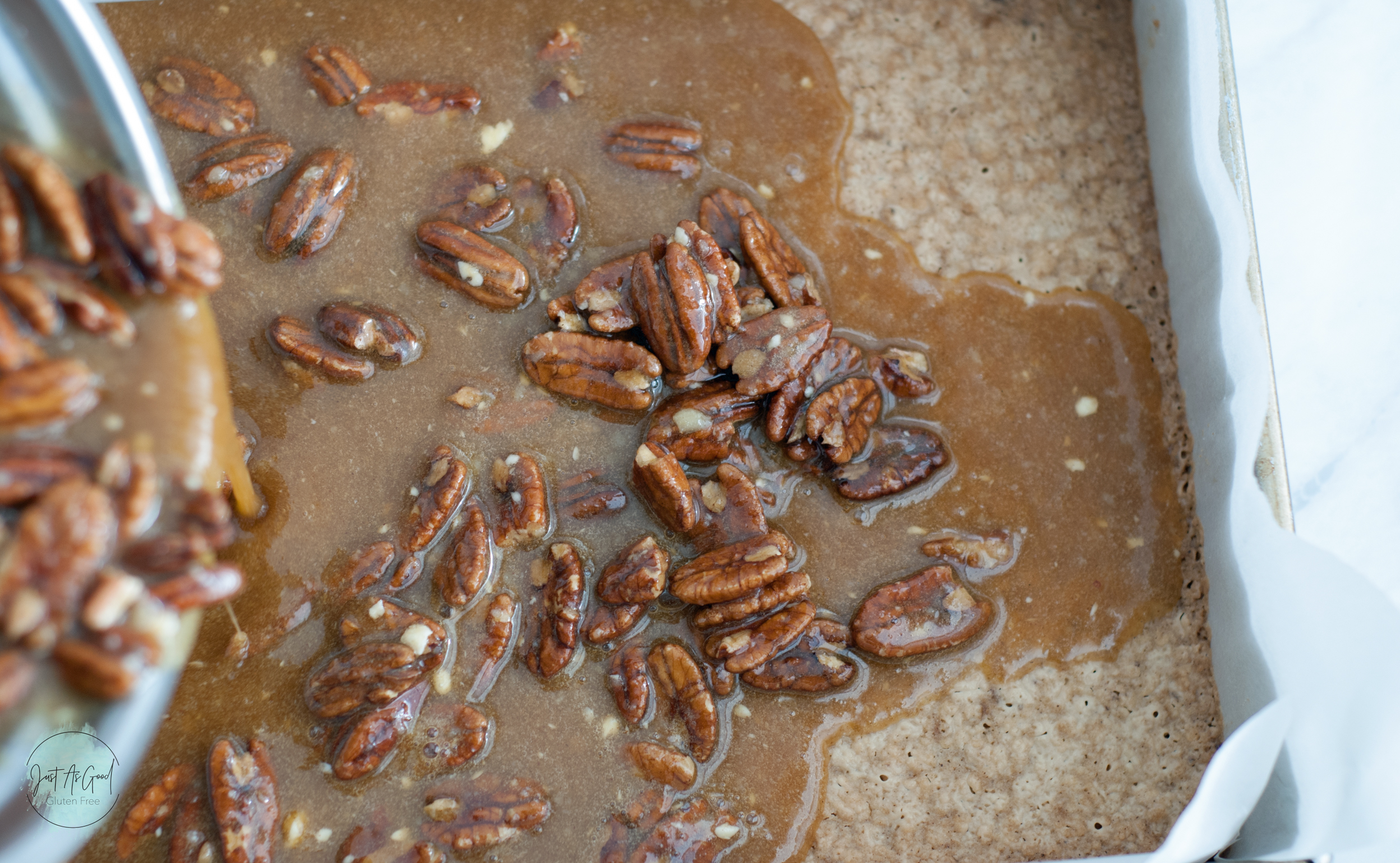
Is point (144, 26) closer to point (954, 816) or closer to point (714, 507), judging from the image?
A: point (714, 507)

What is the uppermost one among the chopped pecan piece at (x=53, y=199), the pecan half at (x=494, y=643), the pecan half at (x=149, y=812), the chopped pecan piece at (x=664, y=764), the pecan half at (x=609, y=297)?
the chopped pecan piece at (x=53, y=199)

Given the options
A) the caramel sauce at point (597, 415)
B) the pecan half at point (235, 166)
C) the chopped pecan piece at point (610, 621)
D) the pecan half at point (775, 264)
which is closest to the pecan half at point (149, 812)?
the caramel sauce at point (597, 415)

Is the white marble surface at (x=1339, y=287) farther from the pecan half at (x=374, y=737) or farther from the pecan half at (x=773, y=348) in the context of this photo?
the pecan half at (x=374, y=737)

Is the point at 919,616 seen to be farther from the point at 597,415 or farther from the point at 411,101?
the point at 411,101

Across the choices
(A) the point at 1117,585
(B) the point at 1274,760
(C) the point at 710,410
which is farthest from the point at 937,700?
(C) the point at 710,410

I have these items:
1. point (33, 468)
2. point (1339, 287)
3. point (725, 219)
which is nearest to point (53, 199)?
point (33, 468)

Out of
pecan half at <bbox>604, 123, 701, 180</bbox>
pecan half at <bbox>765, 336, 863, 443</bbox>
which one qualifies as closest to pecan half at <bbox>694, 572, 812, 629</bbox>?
pecan half at <bbox>765, 336, 863, 443</bbox>
